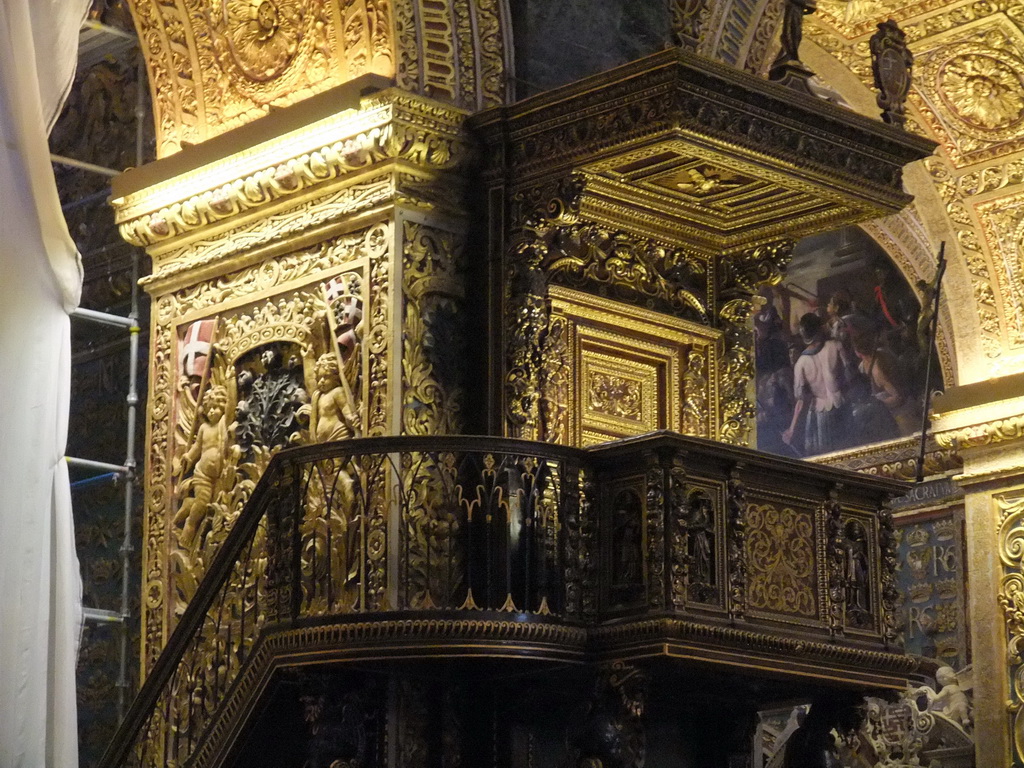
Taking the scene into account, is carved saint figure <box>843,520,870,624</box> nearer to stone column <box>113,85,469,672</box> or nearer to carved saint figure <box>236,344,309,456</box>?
stone column <box>113,85,469,672</box>

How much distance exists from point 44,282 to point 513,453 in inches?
91.4

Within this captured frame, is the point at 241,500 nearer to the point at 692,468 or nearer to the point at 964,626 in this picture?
the point at 692,468

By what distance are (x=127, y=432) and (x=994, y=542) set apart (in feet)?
19.8

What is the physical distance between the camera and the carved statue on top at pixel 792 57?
10.4 meters

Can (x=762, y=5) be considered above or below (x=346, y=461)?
above

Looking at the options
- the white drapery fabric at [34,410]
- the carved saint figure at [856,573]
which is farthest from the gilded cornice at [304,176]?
the carved saint figure at [856,573]

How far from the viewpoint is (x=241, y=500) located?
1098 cm

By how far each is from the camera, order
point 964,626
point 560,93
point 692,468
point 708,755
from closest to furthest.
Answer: point 692,468
point 560,93
point 708,755
point 964,626

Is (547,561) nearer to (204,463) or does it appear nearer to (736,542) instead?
(736,542)

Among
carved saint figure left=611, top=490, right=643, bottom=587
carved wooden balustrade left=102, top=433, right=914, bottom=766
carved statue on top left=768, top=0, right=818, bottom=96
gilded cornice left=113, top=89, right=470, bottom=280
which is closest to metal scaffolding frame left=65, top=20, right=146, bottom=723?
gilded cornice left=113, top=89, right=470, bottom=280

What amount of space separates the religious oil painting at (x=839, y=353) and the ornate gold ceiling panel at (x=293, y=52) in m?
7.46

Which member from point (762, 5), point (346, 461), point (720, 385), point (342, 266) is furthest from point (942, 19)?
point (346, 461)

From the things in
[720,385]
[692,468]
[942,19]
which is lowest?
[692,468]

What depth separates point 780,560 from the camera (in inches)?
387
